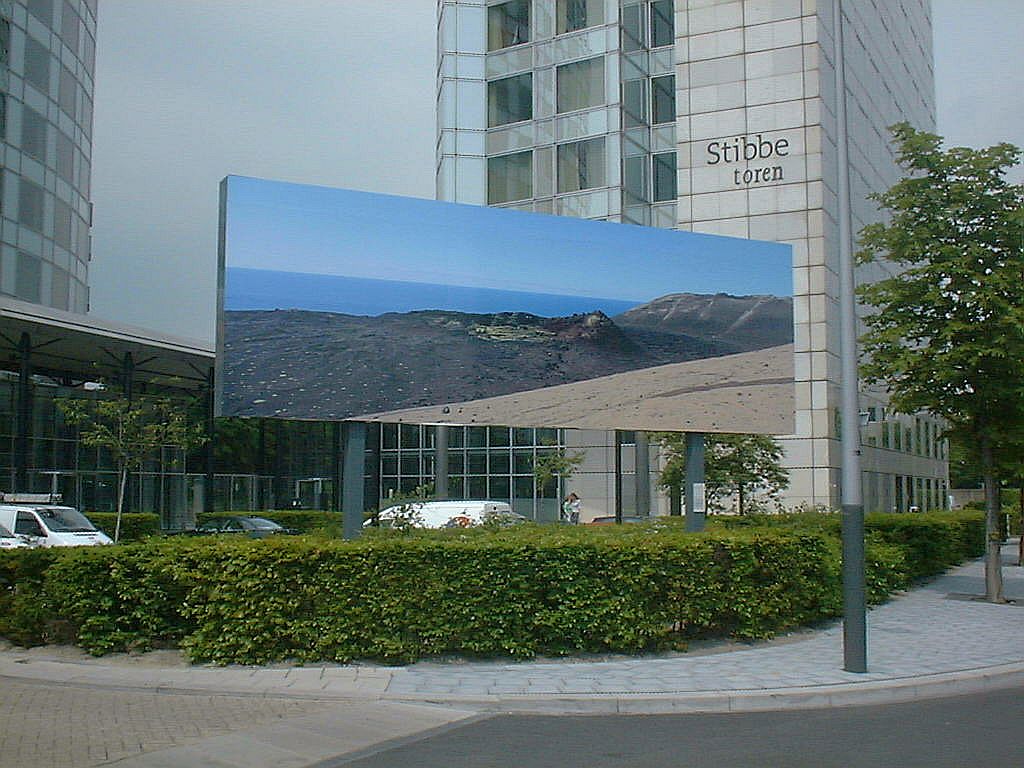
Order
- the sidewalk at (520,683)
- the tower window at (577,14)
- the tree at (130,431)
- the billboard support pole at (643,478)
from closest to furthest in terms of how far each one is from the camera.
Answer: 1. the sidewalk at (520,683)
2. the tree at (130,431)
3. the billboard support pole at (643,478)
4. the tower window at (577,14)

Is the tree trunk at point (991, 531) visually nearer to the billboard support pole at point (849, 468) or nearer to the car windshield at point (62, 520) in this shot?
the billboard support pole at point (849, 468)

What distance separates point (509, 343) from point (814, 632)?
20.4 feet

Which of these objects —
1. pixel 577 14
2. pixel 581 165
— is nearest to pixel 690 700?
pixel 581 165

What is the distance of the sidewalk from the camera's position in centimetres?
1084

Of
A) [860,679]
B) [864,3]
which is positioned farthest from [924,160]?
[864,3]

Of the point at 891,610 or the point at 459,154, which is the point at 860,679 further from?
the point at 459,154

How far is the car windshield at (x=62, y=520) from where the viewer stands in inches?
1059

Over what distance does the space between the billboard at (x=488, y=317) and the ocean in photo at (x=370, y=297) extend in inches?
0.9

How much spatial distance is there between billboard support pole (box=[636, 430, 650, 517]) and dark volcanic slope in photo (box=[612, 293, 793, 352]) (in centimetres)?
2094

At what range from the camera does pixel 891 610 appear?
19.4 m

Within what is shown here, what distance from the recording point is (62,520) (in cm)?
2748

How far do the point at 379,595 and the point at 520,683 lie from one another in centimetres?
206

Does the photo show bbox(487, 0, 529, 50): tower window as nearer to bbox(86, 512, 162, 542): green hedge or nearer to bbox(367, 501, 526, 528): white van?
bbox(367, 501, 526, 528): white van

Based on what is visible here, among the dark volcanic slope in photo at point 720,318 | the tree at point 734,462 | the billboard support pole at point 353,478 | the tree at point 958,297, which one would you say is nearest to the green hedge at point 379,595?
the billboard support pole at point 353,478
